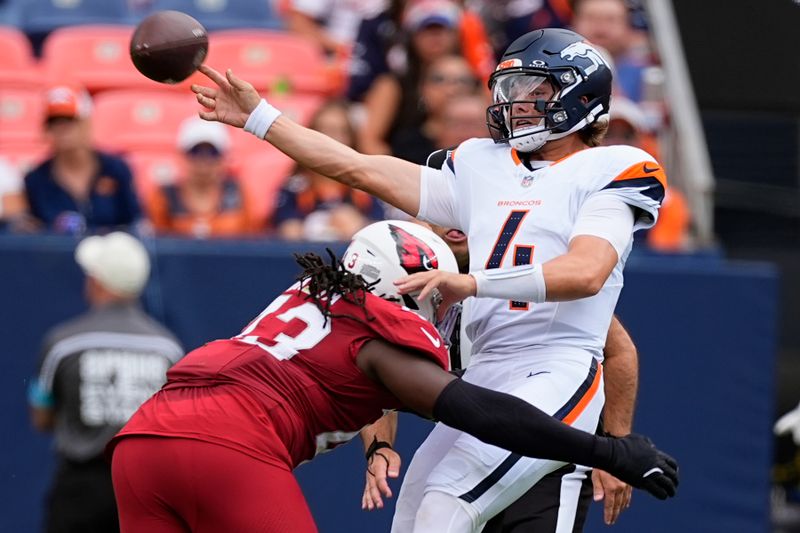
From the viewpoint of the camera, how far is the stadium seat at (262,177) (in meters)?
8.01

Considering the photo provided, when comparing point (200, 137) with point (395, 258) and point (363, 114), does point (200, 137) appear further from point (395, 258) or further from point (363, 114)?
point (395, 258)

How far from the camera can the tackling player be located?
3.62 meters

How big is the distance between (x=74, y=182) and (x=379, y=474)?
12.9 feet

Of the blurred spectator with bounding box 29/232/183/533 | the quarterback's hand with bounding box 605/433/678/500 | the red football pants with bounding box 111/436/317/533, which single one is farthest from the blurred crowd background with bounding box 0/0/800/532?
the red football pants with bounding box 111/436/317/533

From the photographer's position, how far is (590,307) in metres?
4.05

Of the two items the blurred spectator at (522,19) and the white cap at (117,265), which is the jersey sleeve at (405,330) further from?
the blurred spectator at (522,19)

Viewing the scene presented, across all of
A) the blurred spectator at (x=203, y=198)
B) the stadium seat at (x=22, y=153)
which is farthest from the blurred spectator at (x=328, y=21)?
the blurred spectator at (x=203, y=198)

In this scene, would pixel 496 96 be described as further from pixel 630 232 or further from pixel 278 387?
pixel 278 387

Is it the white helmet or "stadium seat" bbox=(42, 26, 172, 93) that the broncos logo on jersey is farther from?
"stadium seat" bbox=(42, 26, 172, 93)

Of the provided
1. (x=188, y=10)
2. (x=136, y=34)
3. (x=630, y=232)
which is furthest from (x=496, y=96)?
(x=188, y=10)

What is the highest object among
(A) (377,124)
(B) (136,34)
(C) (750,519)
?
(B) (136,34)

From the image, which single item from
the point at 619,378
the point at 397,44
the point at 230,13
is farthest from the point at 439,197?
the point at 230,13

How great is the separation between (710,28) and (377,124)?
375 cm

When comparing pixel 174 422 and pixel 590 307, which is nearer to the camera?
pixel 174 422
